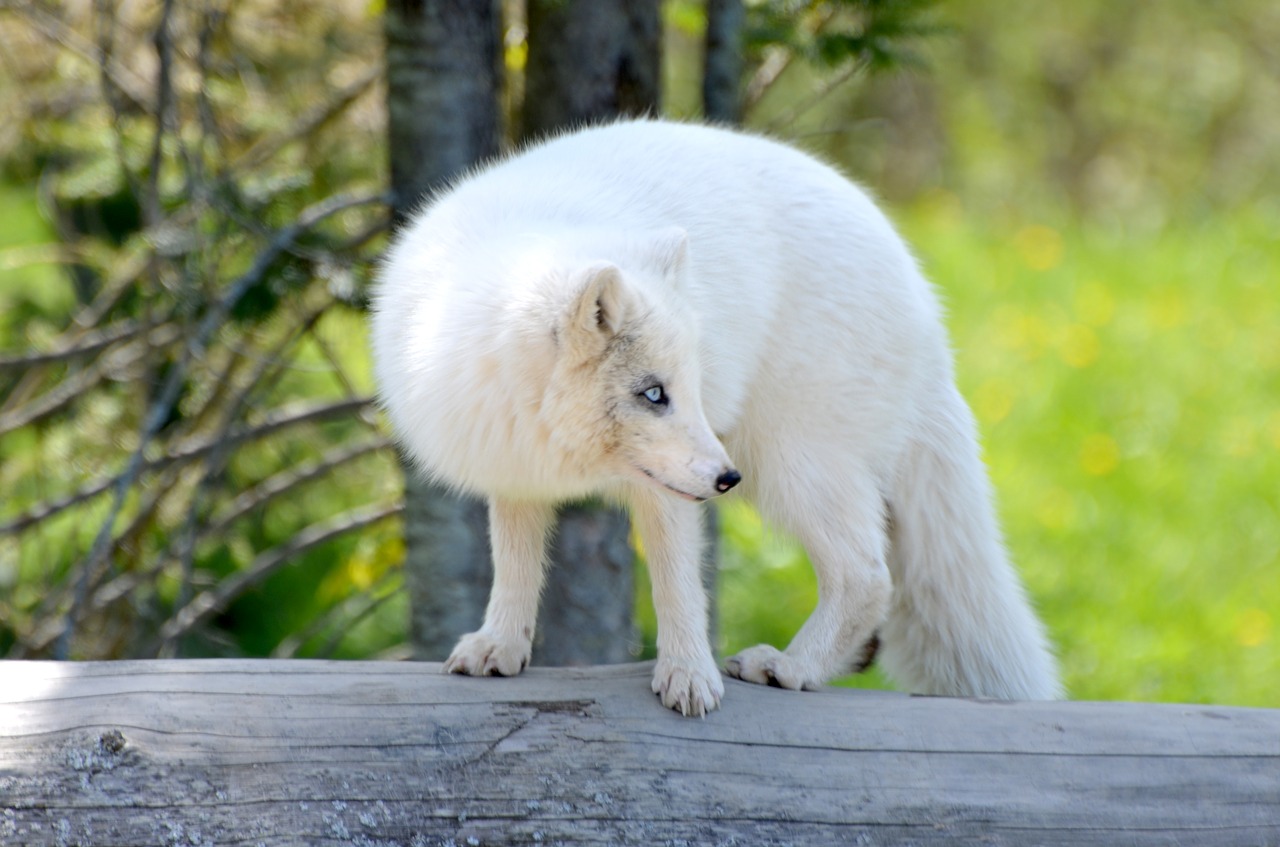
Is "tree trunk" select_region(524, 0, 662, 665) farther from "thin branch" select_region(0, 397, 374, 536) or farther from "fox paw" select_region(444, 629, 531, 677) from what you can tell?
"fox paw" select_region(444, 629, 531, 677)

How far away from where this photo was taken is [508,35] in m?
4.10

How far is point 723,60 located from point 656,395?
5.21 feet

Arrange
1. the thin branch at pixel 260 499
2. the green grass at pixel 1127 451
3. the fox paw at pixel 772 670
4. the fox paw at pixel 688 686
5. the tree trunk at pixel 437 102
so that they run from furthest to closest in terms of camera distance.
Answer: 1. the green grass at pixel 1127 451
2. the thin branch at pixel 260 499
3. the tree trunk at pixel 437 102
4. the fox paw at pixel 772 670
5. the fox paw at pixel 688 686

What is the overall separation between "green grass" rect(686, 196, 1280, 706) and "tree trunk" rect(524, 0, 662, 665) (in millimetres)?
505

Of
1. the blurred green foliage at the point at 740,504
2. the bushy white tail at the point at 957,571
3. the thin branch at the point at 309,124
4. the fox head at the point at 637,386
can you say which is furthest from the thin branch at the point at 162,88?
the bushy white tail at the point at 957,571

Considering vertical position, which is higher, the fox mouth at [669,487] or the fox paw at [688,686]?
the fox mouth at [669,487]

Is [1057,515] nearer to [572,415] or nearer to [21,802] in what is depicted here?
[572,415]

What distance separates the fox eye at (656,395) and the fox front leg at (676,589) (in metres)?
0.28

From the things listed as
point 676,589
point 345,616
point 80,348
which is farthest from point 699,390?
point 345,616

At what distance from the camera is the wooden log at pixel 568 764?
2285mm

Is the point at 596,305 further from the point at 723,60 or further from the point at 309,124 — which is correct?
the point at 309,124

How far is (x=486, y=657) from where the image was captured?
8.97ft

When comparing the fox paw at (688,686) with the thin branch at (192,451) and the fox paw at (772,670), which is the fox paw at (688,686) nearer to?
the fox paw at (772,670)

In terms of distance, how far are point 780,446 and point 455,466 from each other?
0.77 metres
